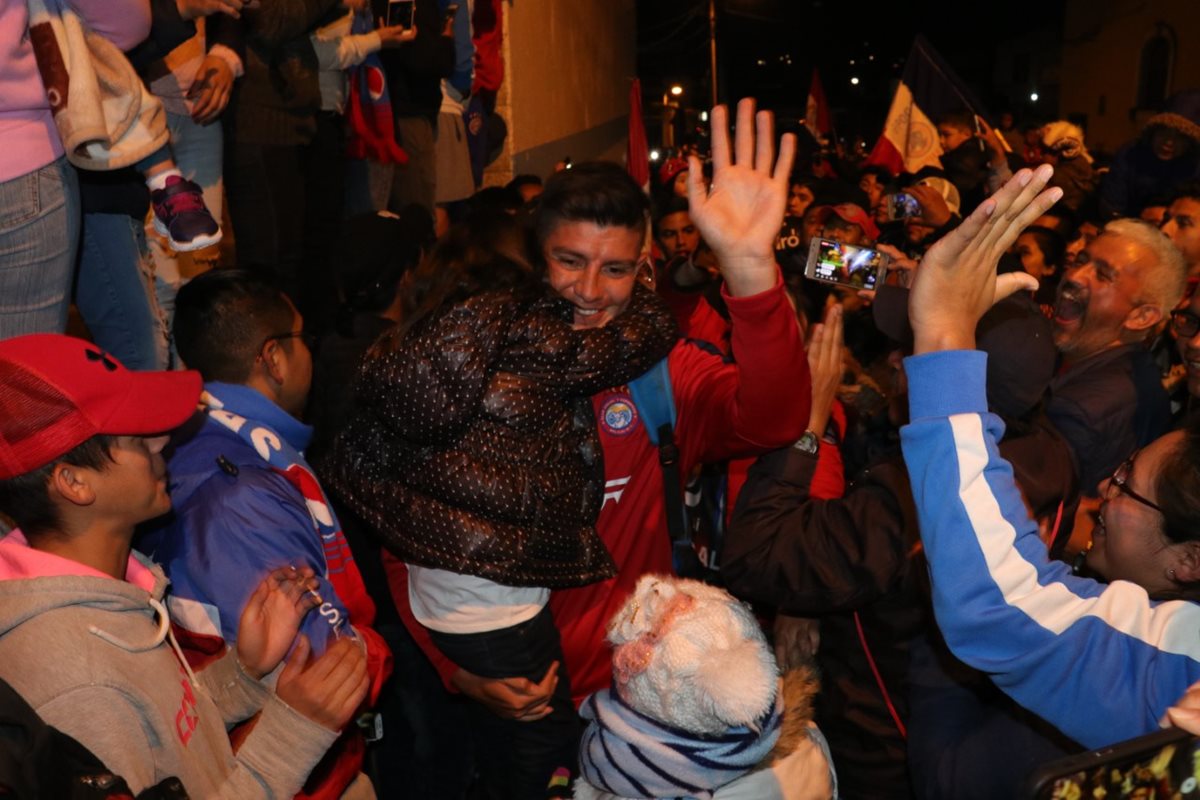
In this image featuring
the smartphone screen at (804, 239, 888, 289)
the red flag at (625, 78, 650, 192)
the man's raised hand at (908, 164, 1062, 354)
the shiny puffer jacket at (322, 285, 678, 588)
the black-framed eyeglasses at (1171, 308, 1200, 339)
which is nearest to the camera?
the man's raised hand at (908, 164, 1062, 354)

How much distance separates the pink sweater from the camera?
2484 millimetres

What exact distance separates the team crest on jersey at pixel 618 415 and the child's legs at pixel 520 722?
0.46 metres

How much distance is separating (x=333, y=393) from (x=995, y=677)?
2231 mm

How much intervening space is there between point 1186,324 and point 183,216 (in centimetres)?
338

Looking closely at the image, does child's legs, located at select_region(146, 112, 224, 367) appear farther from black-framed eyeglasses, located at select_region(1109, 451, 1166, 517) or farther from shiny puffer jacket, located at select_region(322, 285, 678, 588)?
black-framed eyeglasses, located at select_region(1109, 451, 1166, 517)

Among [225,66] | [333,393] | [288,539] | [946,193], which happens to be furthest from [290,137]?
[946,193]

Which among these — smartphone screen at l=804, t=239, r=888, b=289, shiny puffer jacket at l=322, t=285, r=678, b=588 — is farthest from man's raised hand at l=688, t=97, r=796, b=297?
smartphone screen at l=804, t=239, r=888, b=289

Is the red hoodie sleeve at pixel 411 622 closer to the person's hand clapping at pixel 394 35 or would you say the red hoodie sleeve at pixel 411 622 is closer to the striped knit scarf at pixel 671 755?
the striped knit scarf at pixel 671 755

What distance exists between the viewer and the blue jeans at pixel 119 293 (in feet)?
10.4

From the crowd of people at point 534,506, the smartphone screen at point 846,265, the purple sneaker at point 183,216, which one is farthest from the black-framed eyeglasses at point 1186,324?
the purple sneaker at point 183,216

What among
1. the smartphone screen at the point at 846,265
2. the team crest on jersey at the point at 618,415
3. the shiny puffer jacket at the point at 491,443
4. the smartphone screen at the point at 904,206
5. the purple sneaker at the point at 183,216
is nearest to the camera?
the shiny puffer jacket at the point at 491,443

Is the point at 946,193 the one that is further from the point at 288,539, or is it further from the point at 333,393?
the point at 288,539

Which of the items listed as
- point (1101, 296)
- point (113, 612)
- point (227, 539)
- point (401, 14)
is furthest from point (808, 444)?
point (401, 14)

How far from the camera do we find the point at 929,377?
1696mm
